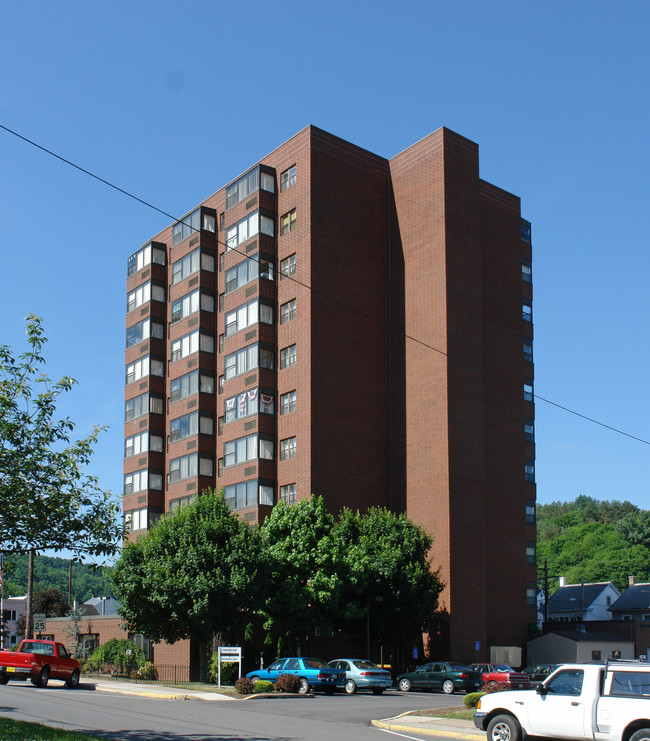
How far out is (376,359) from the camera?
59125mm

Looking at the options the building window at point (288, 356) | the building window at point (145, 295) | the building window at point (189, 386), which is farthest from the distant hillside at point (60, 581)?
the building window at point (288, 356)

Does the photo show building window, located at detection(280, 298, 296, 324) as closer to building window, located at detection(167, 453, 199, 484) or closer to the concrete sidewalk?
building window, located at detection(167, 453, 199, 484)

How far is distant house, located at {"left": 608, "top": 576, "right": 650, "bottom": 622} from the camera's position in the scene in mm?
87438

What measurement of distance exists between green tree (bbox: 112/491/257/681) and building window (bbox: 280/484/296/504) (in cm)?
841

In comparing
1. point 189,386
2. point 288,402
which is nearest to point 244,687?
point 288,402

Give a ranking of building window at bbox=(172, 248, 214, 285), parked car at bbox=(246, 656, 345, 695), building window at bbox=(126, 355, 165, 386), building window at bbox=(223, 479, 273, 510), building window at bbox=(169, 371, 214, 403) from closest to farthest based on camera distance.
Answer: parked car at bbox=(246, 656, 345, 695) < building window at bbox=(223, 479, 273, 510) < building window at bbox=(169, 371, 214, 403) < building window at bbox=(172, 248, 214, 285) < building window at bbox=(126, 355, 165, 386)

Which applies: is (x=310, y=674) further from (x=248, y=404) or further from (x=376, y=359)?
(x=376, y=359)

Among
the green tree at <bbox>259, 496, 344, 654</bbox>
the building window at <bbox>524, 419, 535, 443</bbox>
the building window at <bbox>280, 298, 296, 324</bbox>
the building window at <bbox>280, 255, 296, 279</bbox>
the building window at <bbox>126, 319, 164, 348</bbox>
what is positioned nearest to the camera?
the green tree at <bbox>259, 496, 344, 654</bbox>

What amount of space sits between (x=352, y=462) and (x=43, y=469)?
126 ft

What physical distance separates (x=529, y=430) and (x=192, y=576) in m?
28.8

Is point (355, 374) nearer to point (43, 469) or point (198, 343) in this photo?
point (198, 343)

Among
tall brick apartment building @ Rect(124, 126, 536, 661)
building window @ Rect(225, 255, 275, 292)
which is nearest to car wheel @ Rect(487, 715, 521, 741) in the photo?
tall brick apartment building @ Rect(124, 126, 536, 661)

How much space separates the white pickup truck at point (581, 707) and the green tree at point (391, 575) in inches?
1101

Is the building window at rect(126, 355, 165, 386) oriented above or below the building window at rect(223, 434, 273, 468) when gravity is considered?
above
